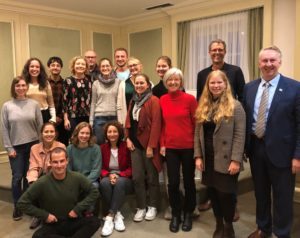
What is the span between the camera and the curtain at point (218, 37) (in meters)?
5.01

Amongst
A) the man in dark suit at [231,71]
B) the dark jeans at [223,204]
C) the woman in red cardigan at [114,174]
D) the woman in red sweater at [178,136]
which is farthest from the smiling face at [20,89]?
the dark jeans at [223,204]

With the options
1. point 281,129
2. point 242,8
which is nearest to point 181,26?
point 242,8

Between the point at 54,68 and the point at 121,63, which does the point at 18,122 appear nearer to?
the point at 54,68

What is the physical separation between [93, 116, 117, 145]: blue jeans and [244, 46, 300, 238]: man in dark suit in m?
1.37

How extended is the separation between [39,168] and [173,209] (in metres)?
1.21

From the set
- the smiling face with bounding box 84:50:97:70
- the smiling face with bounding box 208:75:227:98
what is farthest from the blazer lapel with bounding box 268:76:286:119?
the smiling face with bounding box 84:50:97:70

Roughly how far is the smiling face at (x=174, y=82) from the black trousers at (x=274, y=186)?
0.70 metres

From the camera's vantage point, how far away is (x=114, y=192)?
289cm

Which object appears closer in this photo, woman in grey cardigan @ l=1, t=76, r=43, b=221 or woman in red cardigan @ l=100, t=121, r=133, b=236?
woman in red cardigan @ l=100, t=121, r=133, b=236

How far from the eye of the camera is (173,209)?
9.08ft

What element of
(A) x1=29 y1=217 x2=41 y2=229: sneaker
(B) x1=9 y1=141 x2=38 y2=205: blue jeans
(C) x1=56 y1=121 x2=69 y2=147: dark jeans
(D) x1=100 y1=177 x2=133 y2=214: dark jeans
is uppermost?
(C) x1=56 y1=121 x2=69 y2=147: dark jeans

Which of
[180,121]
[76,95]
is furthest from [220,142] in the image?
[76,95]

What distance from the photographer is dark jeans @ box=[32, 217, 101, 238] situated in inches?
93.0

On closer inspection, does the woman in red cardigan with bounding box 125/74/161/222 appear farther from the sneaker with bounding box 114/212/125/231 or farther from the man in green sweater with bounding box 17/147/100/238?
the man in green sweater with bounding box 17/147/100/238
